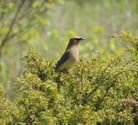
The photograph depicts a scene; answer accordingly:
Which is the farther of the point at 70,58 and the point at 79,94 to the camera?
the point at 70,58

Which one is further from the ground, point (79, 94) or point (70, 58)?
point (70, 58)

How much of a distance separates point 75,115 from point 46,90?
0.31 meters

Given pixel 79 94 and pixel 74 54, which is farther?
pixel 74 54

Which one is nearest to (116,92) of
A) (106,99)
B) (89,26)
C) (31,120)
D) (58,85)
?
(106,99)

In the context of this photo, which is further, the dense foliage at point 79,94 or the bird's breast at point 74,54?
the bird's breast at point 74,54

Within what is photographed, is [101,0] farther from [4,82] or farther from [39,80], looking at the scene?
[39,80]

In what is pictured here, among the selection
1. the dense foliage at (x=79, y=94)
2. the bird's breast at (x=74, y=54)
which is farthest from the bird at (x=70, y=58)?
the dense foliage at (x=79, y=94)

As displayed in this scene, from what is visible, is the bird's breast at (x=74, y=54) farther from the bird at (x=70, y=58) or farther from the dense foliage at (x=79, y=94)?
the dense foliage at (x=79, y=94)

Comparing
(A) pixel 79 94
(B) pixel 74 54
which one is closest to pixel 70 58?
(B) pixel 74 54

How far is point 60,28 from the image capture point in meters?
12.8

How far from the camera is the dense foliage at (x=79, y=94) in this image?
324 cm

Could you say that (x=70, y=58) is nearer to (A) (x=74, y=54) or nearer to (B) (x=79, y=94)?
(A) (x=74, y=54)

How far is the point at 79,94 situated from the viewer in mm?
3562

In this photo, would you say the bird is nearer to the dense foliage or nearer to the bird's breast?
the bird's breast
